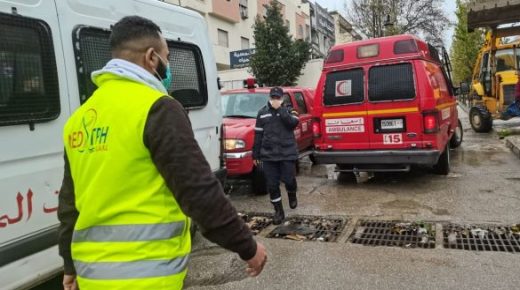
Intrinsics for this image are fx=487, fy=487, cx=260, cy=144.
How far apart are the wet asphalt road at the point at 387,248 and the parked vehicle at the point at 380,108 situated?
0.55 metres

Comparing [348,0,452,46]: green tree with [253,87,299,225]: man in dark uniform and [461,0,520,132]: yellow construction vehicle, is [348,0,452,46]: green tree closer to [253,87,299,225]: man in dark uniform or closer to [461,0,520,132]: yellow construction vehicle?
[461,0,520,132]: yellow construction vehicle

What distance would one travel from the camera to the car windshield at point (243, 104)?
8.36 meters

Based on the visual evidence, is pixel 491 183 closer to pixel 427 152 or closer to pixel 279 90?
pixel 427 152

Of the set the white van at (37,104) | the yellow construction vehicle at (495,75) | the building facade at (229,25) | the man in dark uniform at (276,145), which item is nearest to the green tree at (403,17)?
the building facade at (229,25)

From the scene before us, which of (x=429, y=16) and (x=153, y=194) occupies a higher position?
(x=429, y=16)

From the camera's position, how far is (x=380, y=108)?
24.4ft

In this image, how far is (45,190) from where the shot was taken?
3.14 metres

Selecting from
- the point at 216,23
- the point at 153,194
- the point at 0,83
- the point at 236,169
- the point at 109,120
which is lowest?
the point at 236,169

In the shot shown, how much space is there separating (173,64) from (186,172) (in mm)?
3064

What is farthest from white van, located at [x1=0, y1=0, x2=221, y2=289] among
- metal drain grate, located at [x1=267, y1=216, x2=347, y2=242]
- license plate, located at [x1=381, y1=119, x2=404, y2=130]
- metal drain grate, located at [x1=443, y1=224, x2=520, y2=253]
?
license plate, located at [x1=381, y1=119, x2=404, y2=130]

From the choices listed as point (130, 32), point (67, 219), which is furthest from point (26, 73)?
point (130, 32)

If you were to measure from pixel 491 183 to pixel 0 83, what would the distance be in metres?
6.95

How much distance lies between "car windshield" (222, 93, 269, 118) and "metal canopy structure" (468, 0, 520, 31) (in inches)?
282

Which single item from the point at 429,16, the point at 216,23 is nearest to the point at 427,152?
the point at 216,23
